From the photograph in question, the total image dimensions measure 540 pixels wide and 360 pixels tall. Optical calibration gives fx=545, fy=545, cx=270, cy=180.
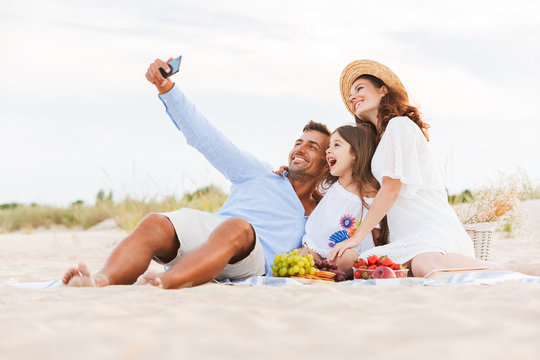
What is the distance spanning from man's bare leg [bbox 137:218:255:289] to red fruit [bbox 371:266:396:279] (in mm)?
804

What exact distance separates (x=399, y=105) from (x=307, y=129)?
0.81 m

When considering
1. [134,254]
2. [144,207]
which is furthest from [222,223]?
[144,207]

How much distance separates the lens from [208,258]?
123 inches

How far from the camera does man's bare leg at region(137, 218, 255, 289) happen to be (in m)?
2.94

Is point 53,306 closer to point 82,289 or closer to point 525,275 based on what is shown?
point 82,289

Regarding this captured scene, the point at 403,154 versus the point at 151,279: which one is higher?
the point at 403,154

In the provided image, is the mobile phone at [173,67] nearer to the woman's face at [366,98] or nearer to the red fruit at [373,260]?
the woman's face at [366,98]

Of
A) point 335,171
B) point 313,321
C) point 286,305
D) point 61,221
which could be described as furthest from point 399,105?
point 61,221

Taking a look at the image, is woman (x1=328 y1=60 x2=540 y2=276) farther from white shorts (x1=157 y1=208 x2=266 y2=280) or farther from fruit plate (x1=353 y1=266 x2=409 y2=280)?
white shorts (x1=157 y1=208 x2=266 y2=280)

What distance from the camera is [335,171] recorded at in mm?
4172

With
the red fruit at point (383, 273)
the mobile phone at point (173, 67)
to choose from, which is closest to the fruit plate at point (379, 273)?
the red fruit at point (383, 273)

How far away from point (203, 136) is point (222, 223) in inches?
39.7

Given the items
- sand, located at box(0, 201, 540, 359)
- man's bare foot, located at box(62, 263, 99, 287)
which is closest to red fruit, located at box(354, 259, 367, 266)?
sand, located at box(0, 201, 540, 359)

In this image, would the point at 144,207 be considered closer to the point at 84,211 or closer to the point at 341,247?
the point at 84,211
